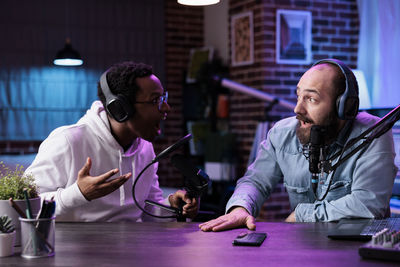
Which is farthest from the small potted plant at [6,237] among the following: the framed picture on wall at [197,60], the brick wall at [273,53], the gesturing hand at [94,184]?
the framed picture on wall at [197,60]

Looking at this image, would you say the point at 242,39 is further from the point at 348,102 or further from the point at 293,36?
the point at 348,102

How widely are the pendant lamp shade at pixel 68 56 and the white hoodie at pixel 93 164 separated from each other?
3473mm

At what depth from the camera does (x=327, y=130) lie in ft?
6.50

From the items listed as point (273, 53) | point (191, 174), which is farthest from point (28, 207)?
point (273, 53)

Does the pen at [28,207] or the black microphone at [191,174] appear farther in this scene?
the black microphone at [191,174]

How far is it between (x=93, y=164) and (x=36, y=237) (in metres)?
0.84

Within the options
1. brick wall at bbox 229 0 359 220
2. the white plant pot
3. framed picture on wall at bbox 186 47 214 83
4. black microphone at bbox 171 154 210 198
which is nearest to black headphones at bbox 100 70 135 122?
black microphone at bbox 171 154 210 198

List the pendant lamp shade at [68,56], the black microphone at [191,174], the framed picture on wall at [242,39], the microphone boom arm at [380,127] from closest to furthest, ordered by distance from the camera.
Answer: the microphone boom arm at [380,127]
the black microphone at [191,174]
the framed picture on wall at [242,39]
the pendant lamp shade at [68,56]

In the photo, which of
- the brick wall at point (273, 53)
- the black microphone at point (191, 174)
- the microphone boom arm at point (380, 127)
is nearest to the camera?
the microphone boom arm at point (380, 127)

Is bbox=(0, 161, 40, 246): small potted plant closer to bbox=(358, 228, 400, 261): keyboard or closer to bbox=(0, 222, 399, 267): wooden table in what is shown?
bbox=(0, 222, 399, 267): wooden table

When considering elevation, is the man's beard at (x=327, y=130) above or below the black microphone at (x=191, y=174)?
above

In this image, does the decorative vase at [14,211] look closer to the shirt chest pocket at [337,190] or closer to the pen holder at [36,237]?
the pen holder at [36,237]

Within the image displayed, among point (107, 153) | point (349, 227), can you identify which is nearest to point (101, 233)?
point (107, 153)

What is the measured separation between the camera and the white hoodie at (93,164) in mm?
1997
